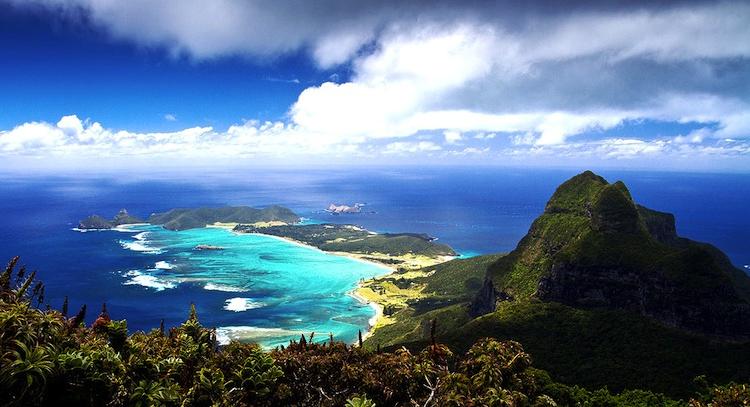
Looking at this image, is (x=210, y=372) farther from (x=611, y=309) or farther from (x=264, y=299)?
(x=264, y=299)

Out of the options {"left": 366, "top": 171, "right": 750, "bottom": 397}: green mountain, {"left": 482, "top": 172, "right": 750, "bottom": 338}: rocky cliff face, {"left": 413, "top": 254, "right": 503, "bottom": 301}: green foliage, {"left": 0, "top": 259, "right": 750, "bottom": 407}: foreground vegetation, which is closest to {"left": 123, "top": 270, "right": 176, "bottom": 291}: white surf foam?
{"left": 366, "top": 171, "right": 750, "bottom": 397}: green mountain

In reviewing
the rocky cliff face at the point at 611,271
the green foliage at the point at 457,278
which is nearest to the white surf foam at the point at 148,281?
the green foliage at the point at 457,278

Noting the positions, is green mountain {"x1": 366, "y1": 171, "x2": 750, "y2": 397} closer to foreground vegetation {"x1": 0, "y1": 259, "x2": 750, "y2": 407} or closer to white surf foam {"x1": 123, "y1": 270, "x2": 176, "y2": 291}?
foreground vegetation {"x1": 0, "y1": 259, "x2": 750, "y2": 407}

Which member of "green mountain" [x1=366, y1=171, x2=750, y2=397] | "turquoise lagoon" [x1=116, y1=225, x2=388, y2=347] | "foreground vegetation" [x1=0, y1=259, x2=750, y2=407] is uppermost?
"foreground vegetation" [x1=0, y1=259, x2=750, y2=407]

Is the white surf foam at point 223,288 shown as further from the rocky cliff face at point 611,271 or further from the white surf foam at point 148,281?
the rocky cliff face at point 611,271

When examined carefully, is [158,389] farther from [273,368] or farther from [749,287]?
[749,287]

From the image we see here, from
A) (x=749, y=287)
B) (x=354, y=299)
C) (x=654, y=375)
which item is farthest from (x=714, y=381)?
(x=354, y=299)

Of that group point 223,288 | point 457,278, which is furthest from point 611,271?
point 223,288
